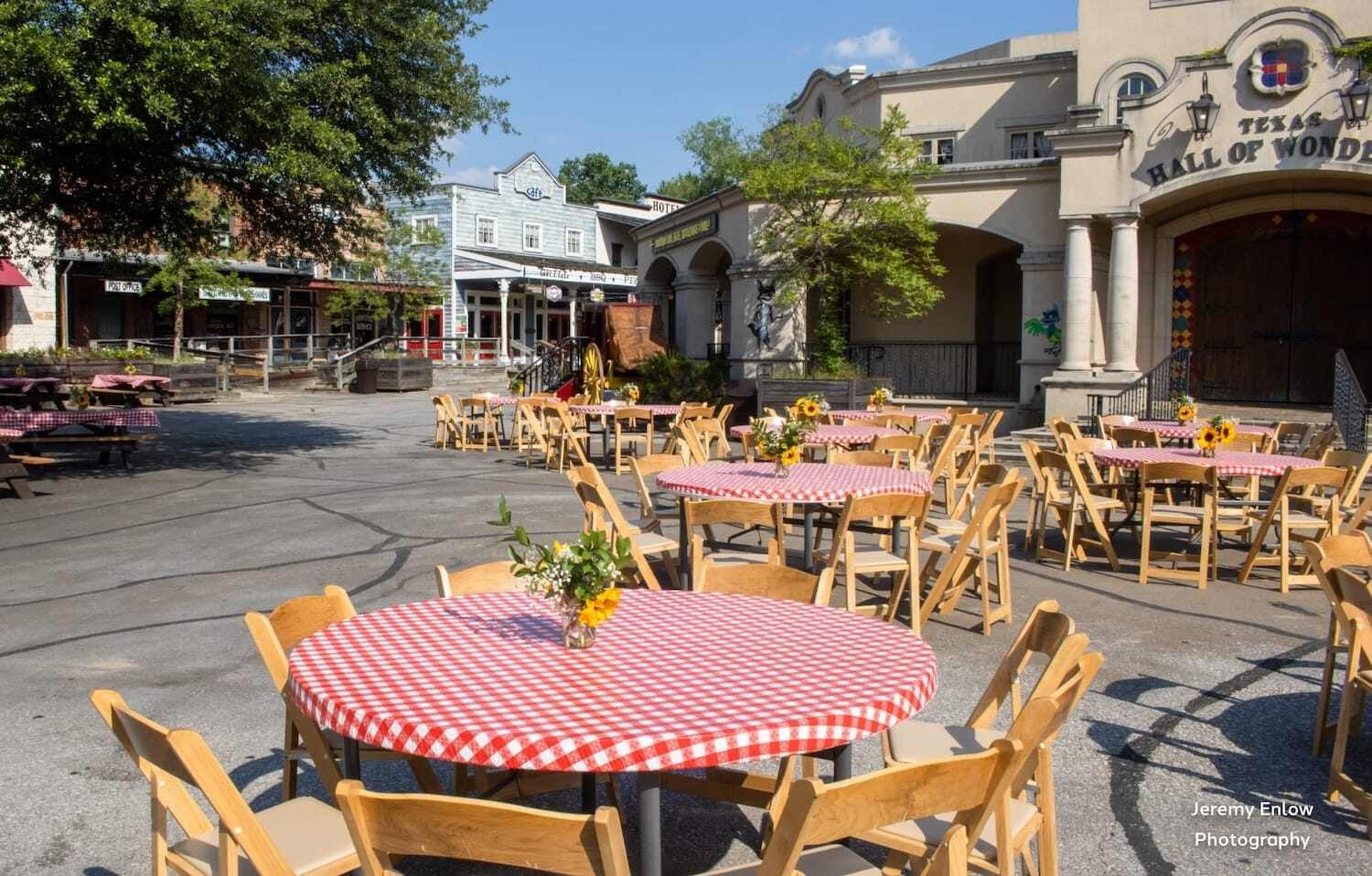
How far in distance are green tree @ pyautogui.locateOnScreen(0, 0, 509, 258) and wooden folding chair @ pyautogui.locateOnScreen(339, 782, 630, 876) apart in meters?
10.8

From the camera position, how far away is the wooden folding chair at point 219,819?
2340 millimetres

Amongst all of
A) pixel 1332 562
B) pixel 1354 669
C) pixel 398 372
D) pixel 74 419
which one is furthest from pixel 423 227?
pixel 1354 669

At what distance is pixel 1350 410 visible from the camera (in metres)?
13.6

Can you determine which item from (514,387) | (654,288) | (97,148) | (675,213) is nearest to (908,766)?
(97,148)

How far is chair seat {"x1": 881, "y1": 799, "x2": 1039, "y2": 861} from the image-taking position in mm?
2895

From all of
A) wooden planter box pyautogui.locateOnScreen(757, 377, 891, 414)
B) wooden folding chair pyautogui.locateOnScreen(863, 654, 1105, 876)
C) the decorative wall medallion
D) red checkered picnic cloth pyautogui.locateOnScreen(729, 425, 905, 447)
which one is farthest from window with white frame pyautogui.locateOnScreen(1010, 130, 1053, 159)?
wooden folding chair pyautogui.locateOnScreen(863, 654, 1105, 876)

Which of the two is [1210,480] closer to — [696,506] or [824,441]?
[824,441]

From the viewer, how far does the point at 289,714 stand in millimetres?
3354

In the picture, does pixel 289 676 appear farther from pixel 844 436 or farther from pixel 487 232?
pixel 487 232

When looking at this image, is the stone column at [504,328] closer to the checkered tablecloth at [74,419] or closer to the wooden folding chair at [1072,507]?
the checkered tablecloth at [74,419]

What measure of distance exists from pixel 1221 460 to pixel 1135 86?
43.0 feet

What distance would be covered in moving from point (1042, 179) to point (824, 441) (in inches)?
432

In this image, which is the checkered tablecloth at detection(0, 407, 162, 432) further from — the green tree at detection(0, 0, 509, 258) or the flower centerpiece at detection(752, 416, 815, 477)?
the flower centerpiece at detection(752, 416, 815, 477)

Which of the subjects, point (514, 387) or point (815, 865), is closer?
point (815, 865)
